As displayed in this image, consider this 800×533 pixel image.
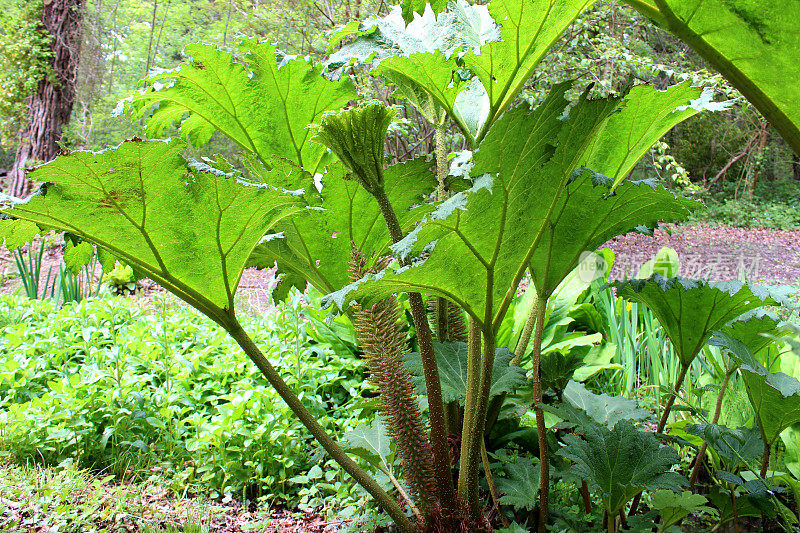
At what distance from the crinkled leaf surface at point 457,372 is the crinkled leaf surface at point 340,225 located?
287mm

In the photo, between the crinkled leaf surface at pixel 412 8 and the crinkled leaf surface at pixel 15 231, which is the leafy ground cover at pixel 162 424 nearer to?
the crinkled leaf surface at pixel 15 231

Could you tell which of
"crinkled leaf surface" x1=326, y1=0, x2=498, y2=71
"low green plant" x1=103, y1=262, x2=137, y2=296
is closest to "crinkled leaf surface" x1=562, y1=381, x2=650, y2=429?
"crinkled leaf surface" x1=326, y1=0, x2=498, y2=71

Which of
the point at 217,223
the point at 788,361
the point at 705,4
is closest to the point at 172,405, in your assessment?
the point at 217,223

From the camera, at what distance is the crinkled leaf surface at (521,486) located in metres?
1.02

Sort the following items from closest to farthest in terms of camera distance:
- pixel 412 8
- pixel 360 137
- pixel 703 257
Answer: pixel 360 137 → pixel 412 8 → pixel 703 257

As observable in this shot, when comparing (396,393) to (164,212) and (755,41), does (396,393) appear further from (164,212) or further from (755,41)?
(755,41)

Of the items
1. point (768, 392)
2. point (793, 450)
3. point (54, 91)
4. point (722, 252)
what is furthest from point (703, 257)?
point (54, 91)

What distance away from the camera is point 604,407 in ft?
3.85

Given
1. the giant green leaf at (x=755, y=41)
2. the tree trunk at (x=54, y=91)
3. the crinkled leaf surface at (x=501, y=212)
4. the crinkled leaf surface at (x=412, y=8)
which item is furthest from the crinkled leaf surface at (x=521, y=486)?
the tree trunk at (x=54, y=91)

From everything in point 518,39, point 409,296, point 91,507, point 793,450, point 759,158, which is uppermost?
point 759,158

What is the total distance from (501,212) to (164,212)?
22.7 inches

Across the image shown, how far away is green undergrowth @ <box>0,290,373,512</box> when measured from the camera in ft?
5.83

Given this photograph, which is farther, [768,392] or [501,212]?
[768,392]

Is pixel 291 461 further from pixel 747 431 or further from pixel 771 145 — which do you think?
pixel 771 145
